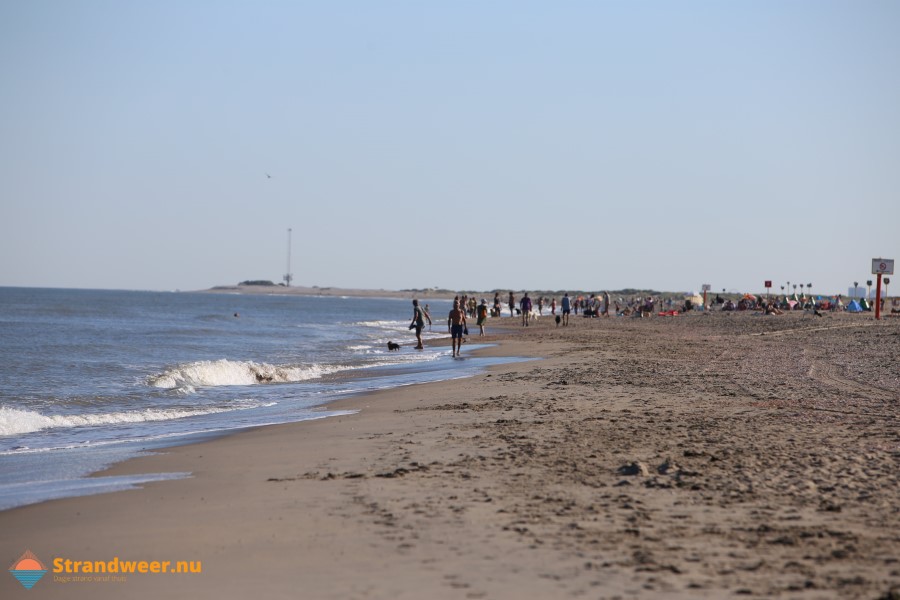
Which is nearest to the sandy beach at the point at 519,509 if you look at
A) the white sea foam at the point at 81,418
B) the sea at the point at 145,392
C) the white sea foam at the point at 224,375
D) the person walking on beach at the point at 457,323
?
the sea at the point at 145,392

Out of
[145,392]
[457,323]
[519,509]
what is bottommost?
[145,392]

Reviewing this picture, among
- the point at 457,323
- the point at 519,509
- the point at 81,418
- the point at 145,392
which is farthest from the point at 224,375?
the point at 519,509

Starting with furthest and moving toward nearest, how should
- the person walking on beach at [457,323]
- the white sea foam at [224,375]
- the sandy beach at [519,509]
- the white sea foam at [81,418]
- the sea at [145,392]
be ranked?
the person walking on beach at [457,323] < the white sea foam at [224,375] < the white sea foam at [81,418] < the sea at [145,392] < the sandy beach at [519,509]

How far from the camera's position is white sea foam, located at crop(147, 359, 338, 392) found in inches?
791

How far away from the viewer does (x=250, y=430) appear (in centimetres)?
1225

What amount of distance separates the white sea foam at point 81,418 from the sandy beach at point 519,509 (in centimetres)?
318

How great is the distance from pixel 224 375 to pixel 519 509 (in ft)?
52.3

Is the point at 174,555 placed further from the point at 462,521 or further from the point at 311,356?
the point at 311,356

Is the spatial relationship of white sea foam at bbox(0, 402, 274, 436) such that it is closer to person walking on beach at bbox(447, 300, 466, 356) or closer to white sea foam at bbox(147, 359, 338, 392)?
white sea foam at bbox(147, 359, 338, 392)

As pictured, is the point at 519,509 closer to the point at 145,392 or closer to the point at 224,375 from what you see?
the point at 145,392

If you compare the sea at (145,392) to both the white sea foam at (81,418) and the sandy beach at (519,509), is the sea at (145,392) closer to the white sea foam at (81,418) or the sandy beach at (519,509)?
the white sea foam at (81,418)

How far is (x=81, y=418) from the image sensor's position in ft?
46.0

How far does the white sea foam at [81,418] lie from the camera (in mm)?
12969

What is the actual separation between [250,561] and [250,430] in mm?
6836
